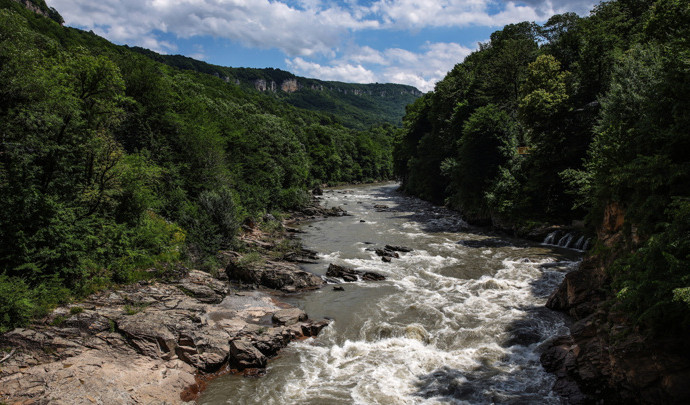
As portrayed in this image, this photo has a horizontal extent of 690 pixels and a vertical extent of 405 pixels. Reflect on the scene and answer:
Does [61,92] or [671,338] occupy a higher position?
[61,92]

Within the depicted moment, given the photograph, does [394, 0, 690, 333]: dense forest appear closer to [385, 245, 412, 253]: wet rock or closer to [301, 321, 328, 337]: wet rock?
[301, 321, 328, 337]: wet rock

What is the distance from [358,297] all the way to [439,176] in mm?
40137

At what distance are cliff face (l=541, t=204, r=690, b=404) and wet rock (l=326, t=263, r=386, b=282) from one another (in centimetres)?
985

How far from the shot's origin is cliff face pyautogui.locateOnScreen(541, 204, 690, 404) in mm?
7461

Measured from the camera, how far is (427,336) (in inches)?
524

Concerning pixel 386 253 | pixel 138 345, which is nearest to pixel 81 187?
pixel 138 345

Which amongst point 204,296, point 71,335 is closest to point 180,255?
point 204,296

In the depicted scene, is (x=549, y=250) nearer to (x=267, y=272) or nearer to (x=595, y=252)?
(x=595, y=252)

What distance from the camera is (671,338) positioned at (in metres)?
7.57

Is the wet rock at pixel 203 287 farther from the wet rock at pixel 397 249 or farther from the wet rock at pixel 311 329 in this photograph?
the wet rock at pixel 397 249

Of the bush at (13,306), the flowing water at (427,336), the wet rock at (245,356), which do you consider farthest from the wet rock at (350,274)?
the bush at (13,306)

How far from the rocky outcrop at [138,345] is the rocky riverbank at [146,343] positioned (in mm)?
23

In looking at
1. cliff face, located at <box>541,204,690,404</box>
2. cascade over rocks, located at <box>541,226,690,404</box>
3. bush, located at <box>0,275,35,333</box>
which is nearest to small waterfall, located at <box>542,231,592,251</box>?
cliff face, located at <box>541,204,690,404</box>

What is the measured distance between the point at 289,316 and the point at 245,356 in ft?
10.3
